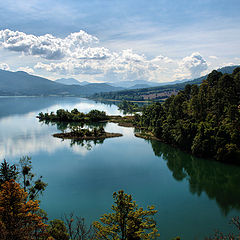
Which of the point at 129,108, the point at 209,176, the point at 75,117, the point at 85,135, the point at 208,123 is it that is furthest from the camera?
the point at 129,108

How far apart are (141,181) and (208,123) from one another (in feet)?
63.8

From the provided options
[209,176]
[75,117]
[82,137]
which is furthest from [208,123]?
[75,117]

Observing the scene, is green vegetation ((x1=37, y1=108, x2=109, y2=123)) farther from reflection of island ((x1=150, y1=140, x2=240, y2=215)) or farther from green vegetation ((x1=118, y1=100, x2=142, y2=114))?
reflection of island ((x1=150, y1=140, x2=240, y2=215))

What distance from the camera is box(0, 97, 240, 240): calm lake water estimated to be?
22.6 meters

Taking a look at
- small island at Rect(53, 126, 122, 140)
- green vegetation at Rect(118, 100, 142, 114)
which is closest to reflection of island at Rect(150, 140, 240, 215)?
small island at Rect(53, 126, 122, 140)

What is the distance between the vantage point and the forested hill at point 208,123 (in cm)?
3834

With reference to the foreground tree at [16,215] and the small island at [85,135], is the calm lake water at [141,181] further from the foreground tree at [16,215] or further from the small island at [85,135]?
the foreground tree at [16,215]

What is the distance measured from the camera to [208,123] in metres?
43.2

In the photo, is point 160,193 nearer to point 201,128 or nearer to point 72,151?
point 201,128

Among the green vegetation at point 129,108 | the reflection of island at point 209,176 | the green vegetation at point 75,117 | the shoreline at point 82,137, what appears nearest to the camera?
the reflection of island at point 209,176

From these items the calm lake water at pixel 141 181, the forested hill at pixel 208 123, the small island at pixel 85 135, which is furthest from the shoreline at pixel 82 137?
the forested hill at pixel 208 123

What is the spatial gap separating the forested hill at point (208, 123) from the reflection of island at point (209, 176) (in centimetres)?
225

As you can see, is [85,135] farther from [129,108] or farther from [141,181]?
[129,108]

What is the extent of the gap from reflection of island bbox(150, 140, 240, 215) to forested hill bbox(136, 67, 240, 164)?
2245 mm
